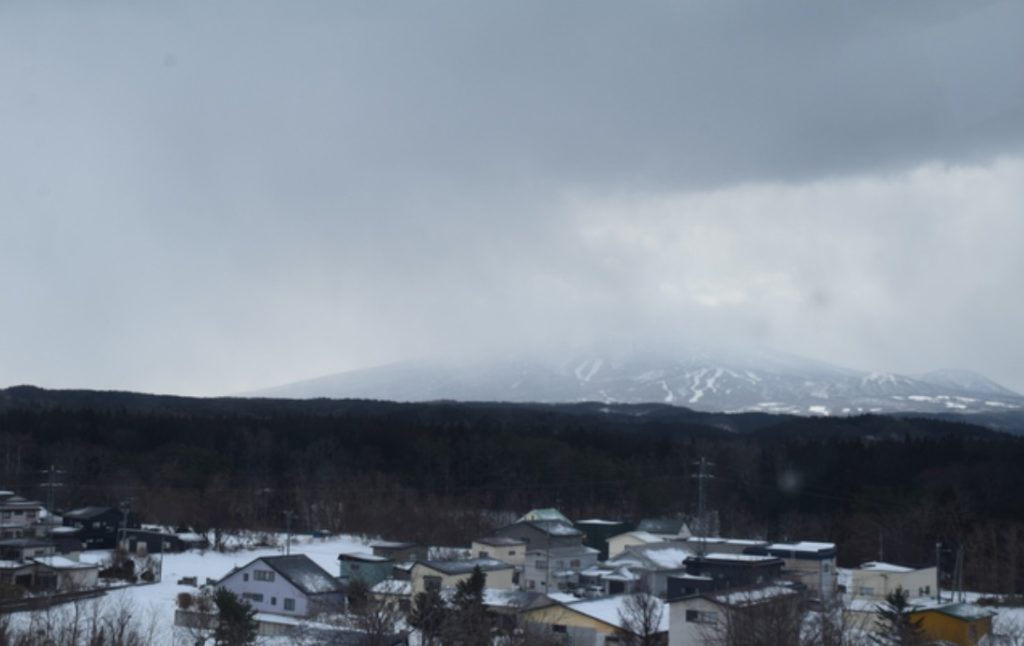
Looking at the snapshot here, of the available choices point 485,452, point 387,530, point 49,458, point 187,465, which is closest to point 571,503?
Answer: point 485,452

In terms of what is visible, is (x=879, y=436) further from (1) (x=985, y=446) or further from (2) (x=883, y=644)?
(2) (x=883, y=644)

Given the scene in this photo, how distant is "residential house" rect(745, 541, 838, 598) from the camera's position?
17.7 m

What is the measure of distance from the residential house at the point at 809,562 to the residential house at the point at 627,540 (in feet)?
12.4

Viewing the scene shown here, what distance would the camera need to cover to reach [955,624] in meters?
14.3

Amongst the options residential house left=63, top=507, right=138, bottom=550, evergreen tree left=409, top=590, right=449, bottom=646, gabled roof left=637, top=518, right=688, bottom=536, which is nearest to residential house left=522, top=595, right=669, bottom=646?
evergreen tree left=409, top=590, right=449, bottom=646

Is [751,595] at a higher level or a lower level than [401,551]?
higher

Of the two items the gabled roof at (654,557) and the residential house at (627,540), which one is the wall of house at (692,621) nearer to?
the gabled roof at (654,557)

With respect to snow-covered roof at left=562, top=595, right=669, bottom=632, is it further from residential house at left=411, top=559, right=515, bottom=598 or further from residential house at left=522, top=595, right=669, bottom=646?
residential house at left=411, top=559, right=515, bottom=598

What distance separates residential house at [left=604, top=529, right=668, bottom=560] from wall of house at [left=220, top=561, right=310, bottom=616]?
27.4 ft

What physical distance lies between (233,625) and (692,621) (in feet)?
17.2

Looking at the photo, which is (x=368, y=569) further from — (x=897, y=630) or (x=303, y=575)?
(x=897, y=630)

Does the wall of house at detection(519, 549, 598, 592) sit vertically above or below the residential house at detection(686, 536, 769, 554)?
below

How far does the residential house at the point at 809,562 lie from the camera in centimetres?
1770

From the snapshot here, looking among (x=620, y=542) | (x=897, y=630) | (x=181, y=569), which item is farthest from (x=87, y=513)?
(x=897, y=630)
